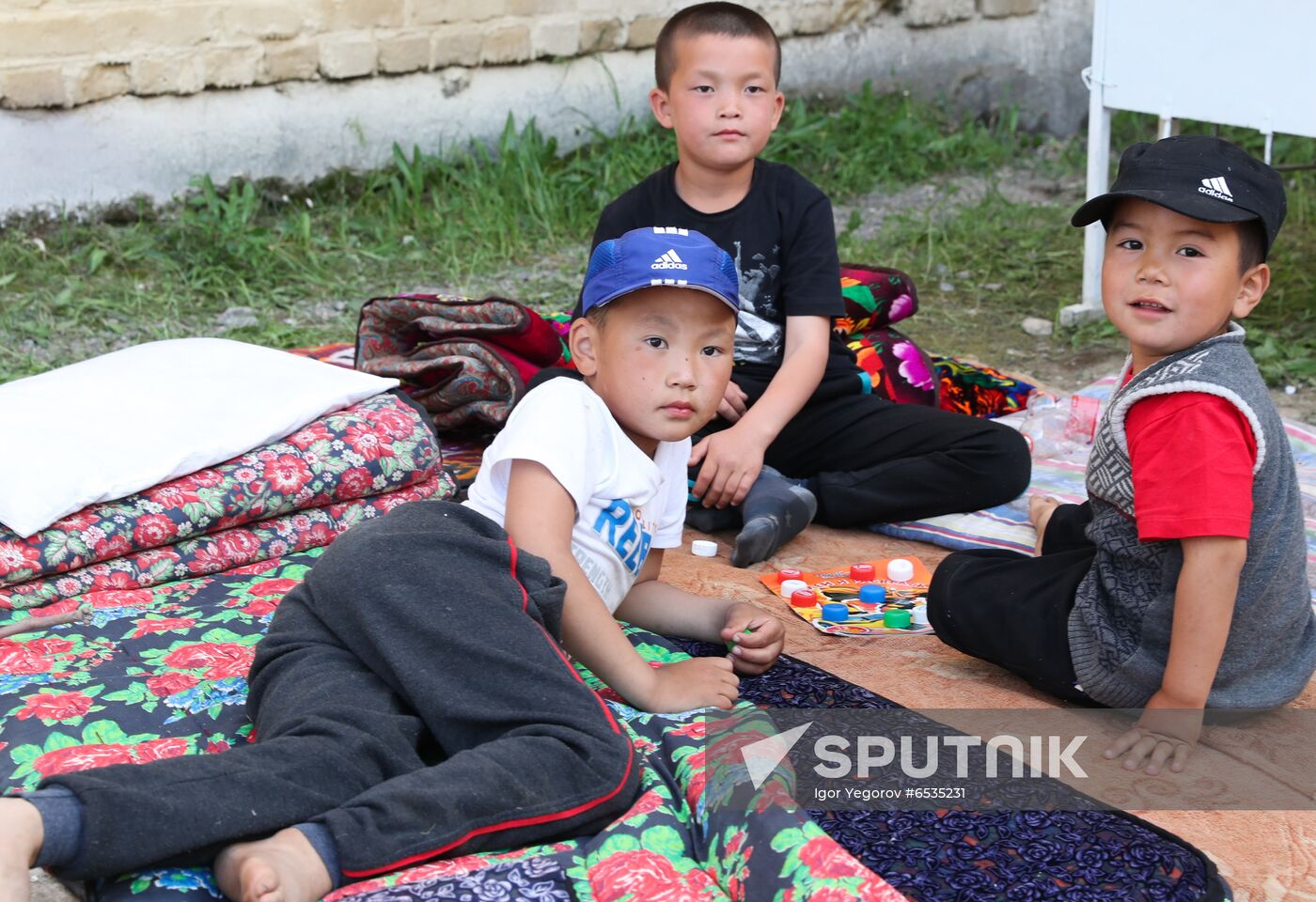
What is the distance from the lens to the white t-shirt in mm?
2180

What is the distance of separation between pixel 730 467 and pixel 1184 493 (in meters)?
1.18

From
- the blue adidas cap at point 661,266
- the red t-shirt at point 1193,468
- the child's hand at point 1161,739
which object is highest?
the blue adidas cap at point 661,266

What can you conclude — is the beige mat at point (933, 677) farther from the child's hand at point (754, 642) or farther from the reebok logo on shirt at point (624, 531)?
the reebok logo on shirt at point (624, 531)

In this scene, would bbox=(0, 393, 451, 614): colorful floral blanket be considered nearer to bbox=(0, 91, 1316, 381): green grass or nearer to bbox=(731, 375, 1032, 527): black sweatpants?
bbox=(731, 375, 1032, 527): black sweatpants

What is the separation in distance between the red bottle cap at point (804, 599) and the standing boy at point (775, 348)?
26 cm

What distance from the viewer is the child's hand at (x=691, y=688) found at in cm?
216

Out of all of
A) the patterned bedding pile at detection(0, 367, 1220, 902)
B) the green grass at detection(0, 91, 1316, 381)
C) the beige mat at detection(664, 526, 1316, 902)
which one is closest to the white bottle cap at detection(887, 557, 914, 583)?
the beige mat at detection(664, 526, 1316, 902)

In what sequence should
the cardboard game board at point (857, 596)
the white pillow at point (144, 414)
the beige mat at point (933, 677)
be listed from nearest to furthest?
the beige mat at point (933, 677)
the white pillow at point (144, 414)
the cardboard game board at point (857, 596)

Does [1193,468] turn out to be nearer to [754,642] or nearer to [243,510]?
[754,642]

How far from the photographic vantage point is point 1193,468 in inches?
82.5

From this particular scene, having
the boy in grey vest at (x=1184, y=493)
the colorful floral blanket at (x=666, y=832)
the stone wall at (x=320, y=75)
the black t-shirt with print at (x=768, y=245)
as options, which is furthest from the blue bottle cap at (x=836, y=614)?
the stone wall at (x=320, y=75)

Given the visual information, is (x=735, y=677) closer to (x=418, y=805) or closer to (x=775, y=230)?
(x=418, y=805)

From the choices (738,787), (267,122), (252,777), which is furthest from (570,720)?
(267,122)

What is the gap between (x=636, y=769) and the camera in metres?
1.93
